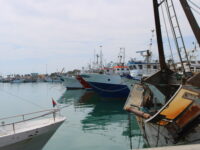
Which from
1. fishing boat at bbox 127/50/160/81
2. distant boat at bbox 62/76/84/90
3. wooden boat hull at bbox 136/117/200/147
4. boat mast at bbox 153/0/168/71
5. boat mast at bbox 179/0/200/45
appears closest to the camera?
wooden boat hull at bbox 136/117/200/147

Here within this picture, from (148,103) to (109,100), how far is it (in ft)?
64.5

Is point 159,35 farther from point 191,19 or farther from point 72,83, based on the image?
point 72,83

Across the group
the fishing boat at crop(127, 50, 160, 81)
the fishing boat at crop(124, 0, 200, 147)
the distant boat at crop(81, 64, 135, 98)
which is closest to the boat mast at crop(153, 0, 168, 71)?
the fishing boat at crop(124, 0, 200, 147)

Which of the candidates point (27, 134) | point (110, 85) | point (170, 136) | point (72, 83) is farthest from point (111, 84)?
point (72, 83)

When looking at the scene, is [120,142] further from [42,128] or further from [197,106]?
[197,106]

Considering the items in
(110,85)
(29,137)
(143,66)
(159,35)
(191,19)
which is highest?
(191,19)

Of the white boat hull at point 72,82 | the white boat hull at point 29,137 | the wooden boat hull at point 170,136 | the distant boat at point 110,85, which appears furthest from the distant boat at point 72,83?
the wooden boat hull at point 170,136

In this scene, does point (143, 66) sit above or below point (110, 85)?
above

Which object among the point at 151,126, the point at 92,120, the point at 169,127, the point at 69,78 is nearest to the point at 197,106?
the point at 169,127

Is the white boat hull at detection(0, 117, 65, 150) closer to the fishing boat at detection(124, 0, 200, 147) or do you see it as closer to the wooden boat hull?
the fishing boat at detection(124, 0, 200, 147)

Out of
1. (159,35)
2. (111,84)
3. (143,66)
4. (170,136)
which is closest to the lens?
(170,136)

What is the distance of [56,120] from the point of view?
32.2ft

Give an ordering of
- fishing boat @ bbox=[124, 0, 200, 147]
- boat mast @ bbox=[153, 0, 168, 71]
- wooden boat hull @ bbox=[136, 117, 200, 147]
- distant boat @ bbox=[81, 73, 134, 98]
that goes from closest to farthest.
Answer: fishing boat @ bbox=[124, 0, 200, 147] → wooden boat hull @ bbox=[136, 117, 200, 147] → boat mast @ bbox=[153, 0, 168, 71] → distant boat @ bbox=[81, 73, 134, 98]

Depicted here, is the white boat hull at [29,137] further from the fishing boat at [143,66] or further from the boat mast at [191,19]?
Answer: the fishing boat at [143,66]
